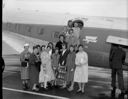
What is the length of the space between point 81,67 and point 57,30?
6.48 feet

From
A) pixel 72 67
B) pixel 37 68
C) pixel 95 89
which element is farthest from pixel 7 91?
pixel 95 89

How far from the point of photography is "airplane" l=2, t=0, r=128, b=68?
7883 mm

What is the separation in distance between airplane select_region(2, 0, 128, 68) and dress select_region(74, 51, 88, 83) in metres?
1.12

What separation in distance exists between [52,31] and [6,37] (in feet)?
6.95

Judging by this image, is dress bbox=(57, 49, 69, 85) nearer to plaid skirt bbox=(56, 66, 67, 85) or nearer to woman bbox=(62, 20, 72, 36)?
plaid skirt bbox=(56, 66, 67, 85)

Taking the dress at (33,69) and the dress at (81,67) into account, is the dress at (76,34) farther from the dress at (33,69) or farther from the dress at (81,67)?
the dress at (33,69)

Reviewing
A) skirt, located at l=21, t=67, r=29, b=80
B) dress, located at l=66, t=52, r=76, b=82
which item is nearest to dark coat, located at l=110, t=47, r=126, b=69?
dress, located at l=66, t=52, r=76, b=82

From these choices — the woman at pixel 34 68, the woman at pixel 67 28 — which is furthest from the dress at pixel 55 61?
the woman at pixel 67 28

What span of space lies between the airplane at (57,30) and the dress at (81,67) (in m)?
1.12

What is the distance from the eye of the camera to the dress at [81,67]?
283 inches

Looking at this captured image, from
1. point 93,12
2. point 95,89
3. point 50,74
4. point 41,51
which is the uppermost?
point 93,12

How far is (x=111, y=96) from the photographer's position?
7.08 metres

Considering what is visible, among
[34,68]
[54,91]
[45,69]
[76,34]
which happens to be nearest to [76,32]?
[76,34]

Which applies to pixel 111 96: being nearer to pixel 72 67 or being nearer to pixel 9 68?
pixel 72 67
